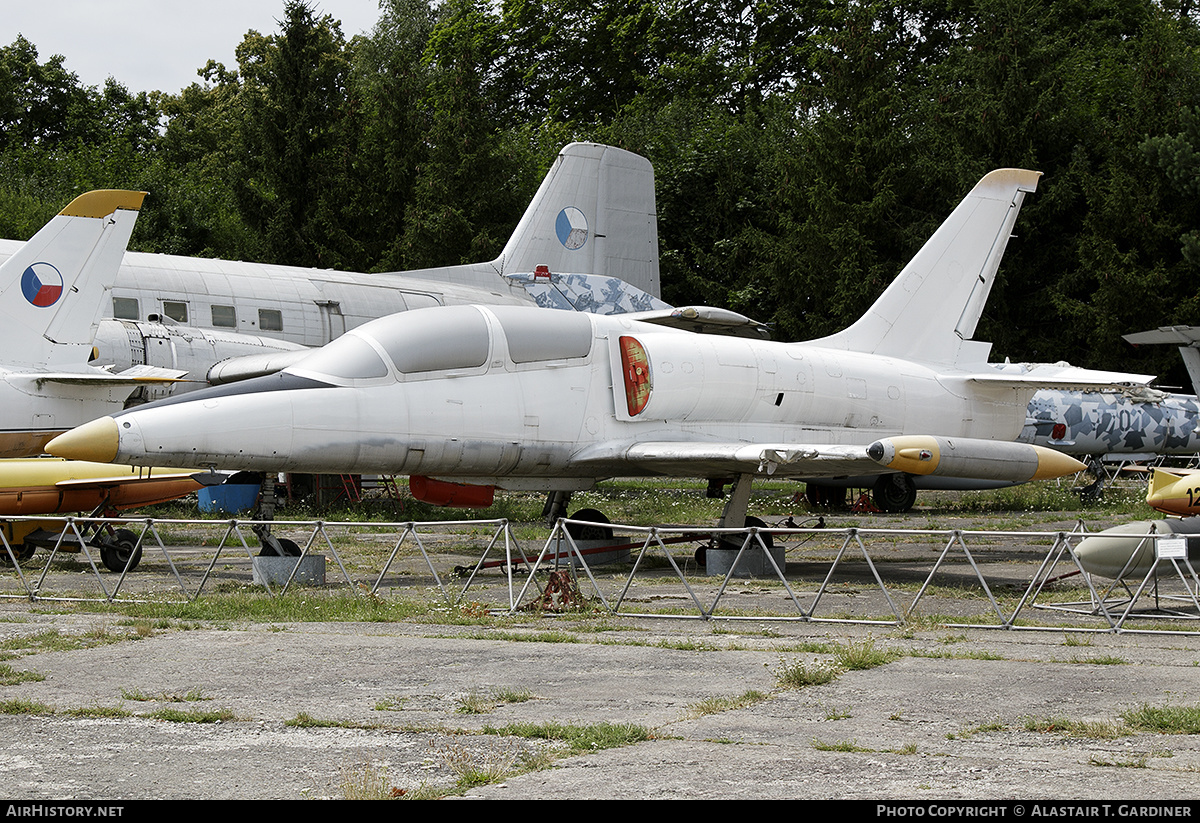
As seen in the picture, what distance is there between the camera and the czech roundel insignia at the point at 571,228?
2423 centimetres

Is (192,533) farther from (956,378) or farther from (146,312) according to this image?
(956,378)

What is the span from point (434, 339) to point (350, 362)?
2.91 feet

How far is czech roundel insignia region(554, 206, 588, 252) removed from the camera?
24.2 m

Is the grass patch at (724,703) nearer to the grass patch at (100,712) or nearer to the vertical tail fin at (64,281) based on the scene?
the grass patch at (100,712)

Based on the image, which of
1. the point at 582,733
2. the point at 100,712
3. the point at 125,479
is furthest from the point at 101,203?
the point at 582,733

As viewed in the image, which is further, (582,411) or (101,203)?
(101,203)

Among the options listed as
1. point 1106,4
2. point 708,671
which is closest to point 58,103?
point 1106,4

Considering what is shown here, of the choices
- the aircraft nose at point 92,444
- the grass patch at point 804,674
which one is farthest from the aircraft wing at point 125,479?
the grass patch at point 804,674

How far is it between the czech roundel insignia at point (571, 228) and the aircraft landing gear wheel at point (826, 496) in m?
6.81

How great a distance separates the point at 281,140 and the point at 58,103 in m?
21.0

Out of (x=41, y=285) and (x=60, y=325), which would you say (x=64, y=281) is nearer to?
(x=41, y=285)

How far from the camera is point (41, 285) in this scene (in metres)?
16.0

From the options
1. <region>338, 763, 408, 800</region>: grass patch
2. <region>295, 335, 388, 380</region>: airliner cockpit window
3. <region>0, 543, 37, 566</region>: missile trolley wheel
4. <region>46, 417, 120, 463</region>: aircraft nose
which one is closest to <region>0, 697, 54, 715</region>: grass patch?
<region>338, 763, 408, 800</region>: grass patch

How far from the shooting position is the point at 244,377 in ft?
54.7
